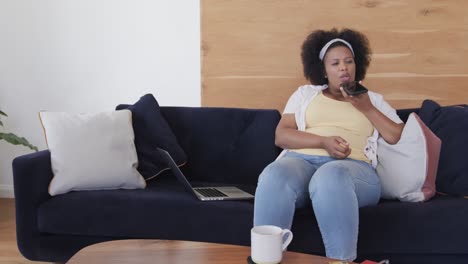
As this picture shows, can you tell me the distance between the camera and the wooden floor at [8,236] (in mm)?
2510

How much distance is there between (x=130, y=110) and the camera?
2564 millimetres

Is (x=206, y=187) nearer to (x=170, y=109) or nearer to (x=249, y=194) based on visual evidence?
(x=249, y=194)

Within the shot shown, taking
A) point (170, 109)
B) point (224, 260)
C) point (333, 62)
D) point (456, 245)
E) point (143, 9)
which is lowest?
point (456, 245)

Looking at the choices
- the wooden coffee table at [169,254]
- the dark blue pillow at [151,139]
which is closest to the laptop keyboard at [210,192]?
the dark blue pillow at [151,139]

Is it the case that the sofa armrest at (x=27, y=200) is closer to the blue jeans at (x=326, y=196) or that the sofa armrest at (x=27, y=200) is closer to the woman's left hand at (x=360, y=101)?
the blue jeans at (x=326, y=196)

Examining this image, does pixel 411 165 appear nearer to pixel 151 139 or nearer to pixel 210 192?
pixel 210 192

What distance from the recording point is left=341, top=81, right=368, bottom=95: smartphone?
86.1 inches

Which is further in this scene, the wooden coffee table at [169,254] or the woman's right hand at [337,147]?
the woman's right hand at [337,147]

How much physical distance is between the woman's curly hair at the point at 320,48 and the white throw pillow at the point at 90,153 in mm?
897

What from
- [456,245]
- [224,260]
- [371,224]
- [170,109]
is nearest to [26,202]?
[170,109]

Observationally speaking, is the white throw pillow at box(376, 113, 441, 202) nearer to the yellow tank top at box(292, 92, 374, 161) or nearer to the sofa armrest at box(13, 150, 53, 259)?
the yellow tank top at box(292, 92, 374, 161)

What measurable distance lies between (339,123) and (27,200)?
1.34 metres

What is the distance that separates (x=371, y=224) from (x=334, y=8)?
1549mm

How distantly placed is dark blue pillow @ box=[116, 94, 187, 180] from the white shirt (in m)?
0.52
